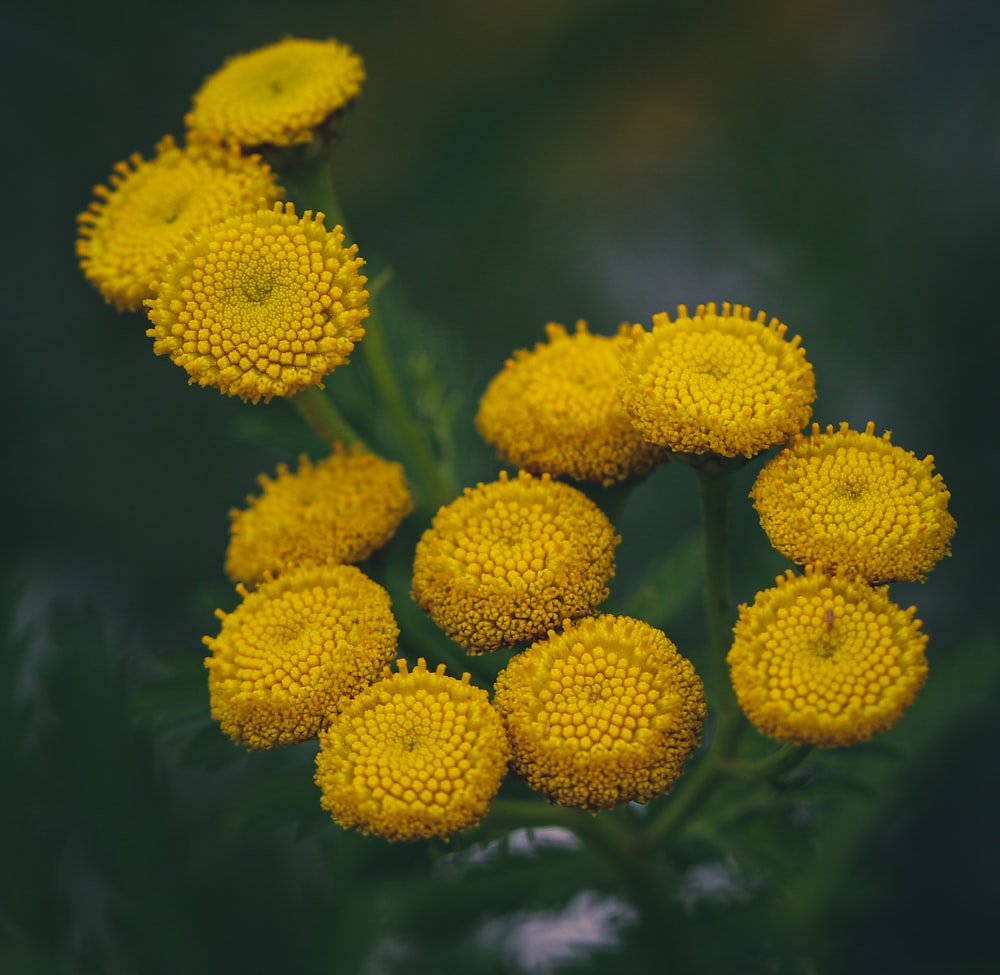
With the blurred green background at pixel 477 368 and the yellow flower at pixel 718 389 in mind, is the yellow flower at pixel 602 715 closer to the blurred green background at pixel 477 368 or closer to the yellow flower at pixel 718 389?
the yellow flower at pixel 718 389

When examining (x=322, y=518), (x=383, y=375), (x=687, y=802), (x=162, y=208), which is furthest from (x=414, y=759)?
(x=162, y=208)

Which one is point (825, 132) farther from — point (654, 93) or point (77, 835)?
point (77, 835)

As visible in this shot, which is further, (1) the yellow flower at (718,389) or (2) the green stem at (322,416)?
A: (2) the green stem at (322,416)

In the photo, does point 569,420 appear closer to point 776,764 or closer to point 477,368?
point 776,764

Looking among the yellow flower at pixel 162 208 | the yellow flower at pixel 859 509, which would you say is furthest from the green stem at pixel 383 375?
the yellow flower at pixel 859 509

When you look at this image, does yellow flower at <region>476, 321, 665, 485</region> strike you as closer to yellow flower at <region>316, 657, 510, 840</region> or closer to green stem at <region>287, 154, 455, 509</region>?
green stem at <region>287, 154, 455, 509</region>

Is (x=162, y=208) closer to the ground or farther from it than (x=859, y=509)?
farther from it
